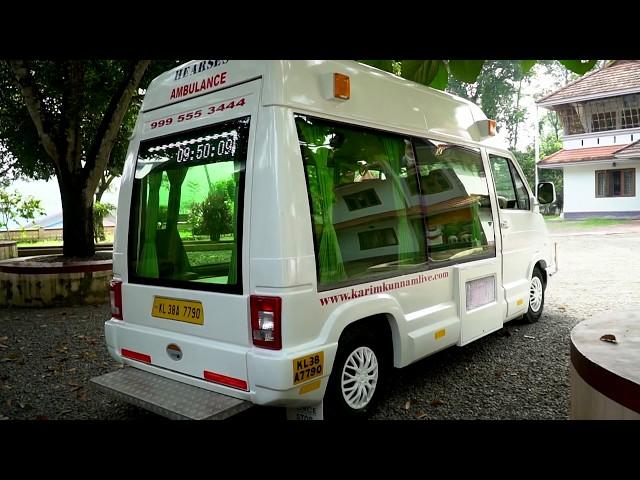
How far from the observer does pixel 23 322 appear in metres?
7.21

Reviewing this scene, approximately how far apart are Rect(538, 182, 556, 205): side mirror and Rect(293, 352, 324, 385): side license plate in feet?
14.7

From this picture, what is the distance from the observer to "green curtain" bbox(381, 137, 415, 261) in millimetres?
3945

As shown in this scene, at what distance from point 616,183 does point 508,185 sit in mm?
22899

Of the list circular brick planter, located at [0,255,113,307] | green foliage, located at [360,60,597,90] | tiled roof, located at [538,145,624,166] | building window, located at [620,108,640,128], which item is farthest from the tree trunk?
building window, located at [620,108,640,128]

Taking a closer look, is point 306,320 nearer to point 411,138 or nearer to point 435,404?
point 435,404

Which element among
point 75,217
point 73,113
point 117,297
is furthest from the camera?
point 75,217

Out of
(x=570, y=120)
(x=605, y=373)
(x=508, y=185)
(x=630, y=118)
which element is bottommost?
(x=605, y=373)

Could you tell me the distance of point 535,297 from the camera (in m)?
6.59

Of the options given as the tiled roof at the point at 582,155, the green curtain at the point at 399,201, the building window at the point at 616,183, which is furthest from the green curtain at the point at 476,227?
the building window at the point at 616,183

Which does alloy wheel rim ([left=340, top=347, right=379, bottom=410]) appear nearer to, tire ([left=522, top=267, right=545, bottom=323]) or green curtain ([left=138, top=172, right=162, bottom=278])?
green curtain ([left=138, top=172, right=162, bottom=278])

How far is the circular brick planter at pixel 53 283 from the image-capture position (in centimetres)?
803

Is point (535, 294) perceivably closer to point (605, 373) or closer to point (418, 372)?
point (418, 372)

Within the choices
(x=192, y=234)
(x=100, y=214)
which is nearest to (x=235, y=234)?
(x=192, y=234)

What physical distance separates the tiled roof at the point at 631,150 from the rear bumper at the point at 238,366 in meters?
24.3
